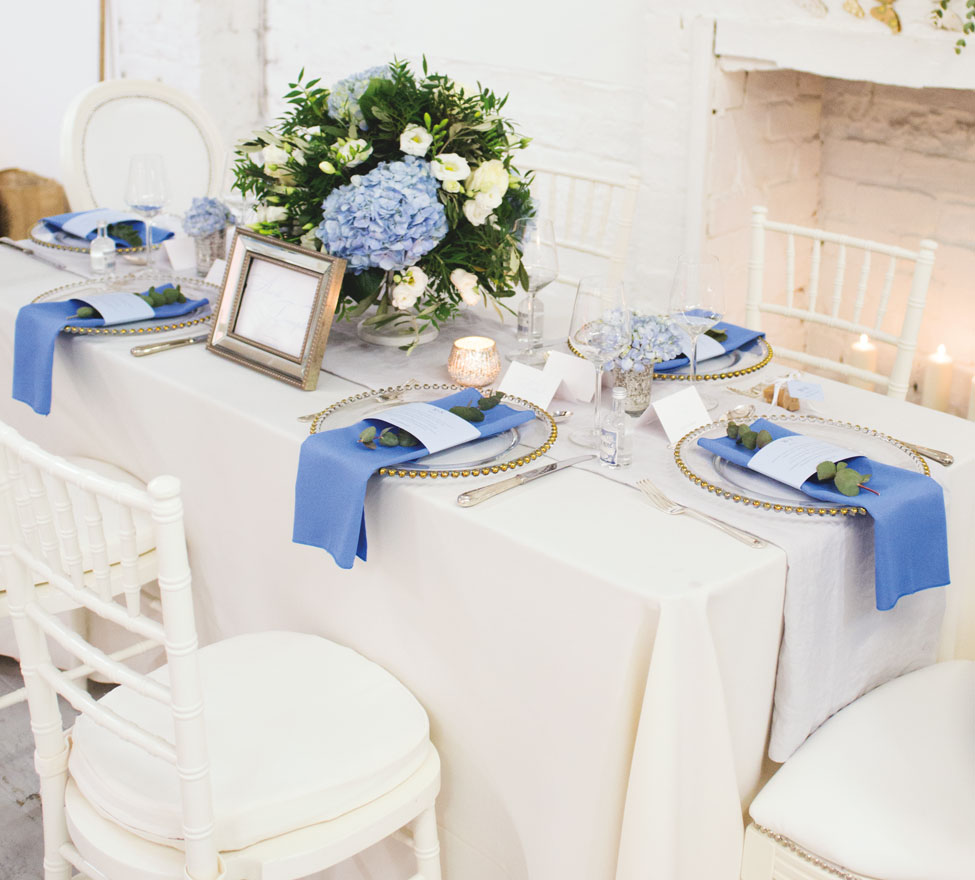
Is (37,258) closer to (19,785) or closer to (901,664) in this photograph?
(19,785)

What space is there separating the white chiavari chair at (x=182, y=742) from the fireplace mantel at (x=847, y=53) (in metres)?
1.89

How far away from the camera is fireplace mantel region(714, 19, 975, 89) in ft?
8.07

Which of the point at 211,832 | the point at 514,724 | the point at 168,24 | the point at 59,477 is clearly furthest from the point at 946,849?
the point at 168,24

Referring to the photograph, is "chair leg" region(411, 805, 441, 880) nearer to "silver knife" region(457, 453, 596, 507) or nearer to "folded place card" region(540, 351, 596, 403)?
"silver knife" region(457, 453, 596, 507)

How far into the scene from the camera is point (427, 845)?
1.41 metres

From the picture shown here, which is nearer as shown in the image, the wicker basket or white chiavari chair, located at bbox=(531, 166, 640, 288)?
white chiavari chair, located at bbox=(531, 166, 640, 288)

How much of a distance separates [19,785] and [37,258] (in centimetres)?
111

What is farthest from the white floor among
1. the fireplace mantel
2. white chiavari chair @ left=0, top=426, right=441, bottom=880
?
the fireplace mantel

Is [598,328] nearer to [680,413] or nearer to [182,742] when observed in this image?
[680,413]

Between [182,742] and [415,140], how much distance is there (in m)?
0.99

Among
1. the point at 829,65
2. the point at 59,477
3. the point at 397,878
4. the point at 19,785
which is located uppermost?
the point at 829,65

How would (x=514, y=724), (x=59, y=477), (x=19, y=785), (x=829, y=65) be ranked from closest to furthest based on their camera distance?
1. (x=59, y=477)
2. (x=514, y=724)
3. (x=19, y=785)
4. (x=829, y=65)

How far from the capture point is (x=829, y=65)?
8.73 feet

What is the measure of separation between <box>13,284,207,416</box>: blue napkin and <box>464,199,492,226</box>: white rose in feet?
2.07
